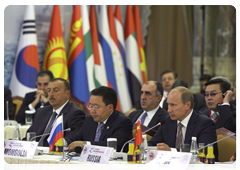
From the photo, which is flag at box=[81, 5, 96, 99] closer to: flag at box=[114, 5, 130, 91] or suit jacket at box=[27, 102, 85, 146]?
flag at box=[114, 5, 130, 91]

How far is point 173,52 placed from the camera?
371 inches

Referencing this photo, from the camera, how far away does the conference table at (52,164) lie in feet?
9.21

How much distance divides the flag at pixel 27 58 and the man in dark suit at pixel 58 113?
2704 mm

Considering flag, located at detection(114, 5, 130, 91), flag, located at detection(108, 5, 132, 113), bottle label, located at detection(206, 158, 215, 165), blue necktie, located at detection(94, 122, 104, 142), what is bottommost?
bottle label, located at detection(206, 158, 215, 165)

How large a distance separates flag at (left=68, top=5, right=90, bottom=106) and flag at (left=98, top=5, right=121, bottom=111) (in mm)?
568

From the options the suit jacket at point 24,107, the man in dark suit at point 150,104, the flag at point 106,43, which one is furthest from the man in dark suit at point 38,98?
the man in dark suit at point 150,104

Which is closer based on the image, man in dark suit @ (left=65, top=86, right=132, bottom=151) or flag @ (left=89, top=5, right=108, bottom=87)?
man in dark suit @ (left=65, top=86, right=132, bottom=151)

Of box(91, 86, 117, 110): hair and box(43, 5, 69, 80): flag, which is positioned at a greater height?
box(43, 5, 69, 80): flag

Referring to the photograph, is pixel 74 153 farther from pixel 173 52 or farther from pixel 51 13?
pixel 173 52

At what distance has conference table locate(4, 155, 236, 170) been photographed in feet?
9.21

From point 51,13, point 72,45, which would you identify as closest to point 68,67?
point 72,45

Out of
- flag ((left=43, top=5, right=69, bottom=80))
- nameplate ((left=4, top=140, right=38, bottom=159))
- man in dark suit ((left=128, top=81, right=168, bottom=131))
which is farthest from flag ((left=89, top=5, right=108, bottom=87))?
nameplate ((left=4, top=140, right=38, bottom=159))

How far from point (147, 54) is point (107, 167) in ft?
22.0

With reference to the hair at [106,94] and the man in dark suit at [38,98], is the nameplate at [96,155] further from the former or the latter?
the man in dark suit at [38,98]
